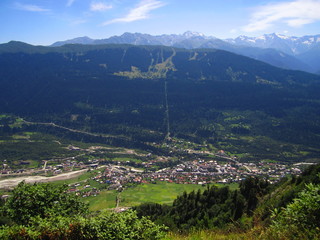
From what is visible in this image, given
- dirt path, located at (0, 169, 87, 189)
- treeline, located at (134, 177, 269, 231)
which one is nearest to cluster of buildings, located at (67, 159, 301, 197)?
dirt path, located at (0, 169, 87, 189)

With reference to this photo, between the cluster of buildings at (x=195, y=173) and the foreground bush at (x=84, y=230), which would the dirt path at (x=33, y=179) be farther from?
the foreground bush at (x=84, y=230)

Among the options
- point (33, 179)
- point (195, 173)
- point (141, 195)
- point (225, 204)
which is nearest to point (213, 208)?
point (225, 204)

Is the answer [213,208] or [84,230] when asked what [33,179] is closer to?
[213,208]

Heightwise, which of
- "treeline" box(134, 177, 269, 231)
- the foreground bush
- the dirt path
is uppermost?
the foreground bush

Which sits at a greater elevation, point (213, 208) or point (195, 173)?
point (213, 208)

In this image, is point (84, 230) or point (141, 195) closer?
point (84, 230)

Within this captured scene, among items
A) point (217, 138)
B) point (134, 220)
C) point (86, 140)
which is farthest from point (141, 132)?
point (134, 220)

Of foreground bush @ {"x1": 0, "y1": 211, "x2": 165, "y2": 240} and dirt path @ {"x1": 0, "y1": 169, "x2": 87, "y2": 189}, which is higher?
foreground bush @ {"x1": 0, "y1": 211, "x2": 165, "y2": 240}

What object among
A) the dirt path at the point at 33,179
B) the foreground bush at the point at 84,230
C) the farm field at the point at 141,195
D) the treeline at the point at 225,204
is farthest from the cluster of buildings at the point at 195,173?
the foreground bush at the point at 84,230

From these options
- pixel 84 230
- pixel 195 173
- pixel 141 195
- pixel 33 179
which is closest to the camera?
pixel 84 230

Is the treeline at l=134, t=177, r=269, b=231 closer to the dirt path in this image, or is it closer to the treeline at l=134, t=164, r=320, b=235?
the treeline at l=134, t=164, r=320, b=235

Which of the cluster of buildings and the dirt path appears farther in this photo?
the cluster of buildings

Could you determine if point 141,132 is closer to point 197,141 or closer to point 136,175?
point 197,141
